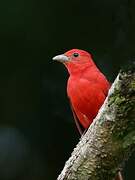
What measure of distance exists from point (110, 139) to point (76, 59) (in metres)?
2.38

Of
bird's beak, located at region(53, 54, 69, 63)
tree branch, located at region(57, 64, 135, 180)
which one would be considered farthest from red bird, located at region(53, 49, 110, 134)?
tree branch, located at region(57, 64, 135, 180)

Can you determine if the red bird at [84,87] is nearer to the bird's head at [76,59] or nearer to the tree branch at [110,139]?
the bird's head at [76,59]

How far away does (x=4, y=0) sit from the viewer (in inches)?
204

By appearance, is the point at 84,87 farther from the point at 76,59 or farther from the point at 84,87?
the point at 76,59

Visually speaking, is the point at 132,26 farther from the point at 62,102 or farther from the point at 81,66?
the point at 62,102

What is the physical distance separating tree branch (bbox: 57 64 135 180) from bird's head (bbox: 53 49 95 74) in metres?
1.93

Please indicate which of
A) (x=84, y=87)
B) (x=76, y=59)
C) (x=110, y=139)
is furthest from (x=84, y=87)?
(x=110, y=139)

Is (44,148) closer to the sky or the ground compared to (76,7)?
closer to the ground

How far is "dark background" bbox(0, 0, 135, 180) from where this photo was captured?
515 centimetres

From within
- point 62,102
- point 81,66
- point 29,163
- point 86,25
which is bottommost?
point 29,163

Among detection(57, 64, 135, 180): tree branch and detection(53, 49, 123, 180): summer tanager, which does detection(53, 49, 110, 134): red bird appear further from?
detection(57, 64, 135, 180): tree branch

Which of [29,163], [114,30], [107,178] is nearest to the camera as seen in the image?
[107,178]

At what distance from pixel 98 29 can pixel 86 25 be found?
0.12 metres

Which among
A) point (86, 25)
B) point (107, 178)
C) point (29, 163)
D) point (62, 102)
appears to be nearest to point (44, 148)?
point (29, 163)
